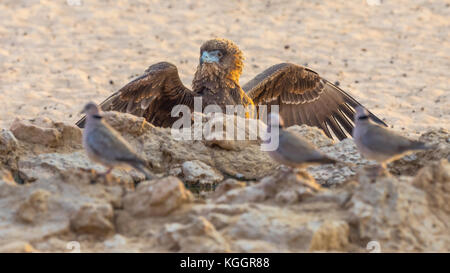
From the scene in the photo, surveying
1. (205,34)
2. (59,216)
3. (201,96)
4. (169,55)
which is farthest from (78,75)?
(59,216)

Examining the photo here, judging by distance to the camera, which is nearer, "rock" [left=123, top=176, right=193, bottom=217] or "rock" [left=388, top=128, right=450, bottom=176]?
"rock" [left=123, top=176, right=193, bottom=217]

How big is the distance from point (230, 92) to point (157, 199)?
357 cm

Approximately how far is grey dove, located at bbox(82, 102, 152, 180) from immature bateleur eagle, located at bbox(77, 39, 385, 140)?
279cm

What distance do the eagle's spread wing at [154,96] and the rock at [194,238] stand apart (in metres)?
3.40

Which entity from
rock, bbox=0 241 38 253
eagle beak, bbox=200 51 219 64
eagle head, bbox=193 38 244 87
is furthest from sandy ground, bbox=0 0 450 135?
rock, bbox=0 241 38 253

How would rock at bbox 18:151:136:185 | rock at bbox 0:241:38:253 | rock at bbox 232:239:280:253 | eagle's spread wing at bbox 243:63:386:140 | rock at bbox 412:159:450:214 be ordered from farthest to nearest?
eagle's spread wing at bbox 243:63:386:140, rock at bbox 18:151:136:185, rock at bbox 412:159:450:214, rock at bbox 232:239:280:253, rock at bbox 0:241:38:253

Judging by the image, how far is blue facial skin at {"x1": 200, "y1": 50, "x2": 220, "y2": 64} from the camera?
810 centimetres

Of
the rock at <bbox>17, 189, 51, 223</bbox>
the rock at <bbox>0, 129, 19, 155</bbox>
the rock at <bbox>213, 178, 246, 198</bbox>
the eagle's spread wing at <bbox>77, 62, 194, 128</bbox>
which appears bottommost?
the rock at <bbox>17, 189, 51, 223</bbox>

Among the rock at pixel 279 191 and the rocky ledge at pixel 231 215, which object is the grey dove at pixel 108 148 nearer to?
the rocky ledge at pixel 231 215

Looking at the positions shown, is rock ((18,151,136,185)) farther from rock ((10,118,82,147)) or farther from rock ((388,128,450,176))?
rock ((388,128,450,176))

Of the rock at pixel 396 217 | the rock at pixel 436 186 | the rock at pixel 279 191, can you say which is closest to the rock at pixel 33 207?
the rock at pixel 279 191

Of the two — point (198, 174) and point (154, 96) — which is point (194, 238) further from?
point (154, 96)
